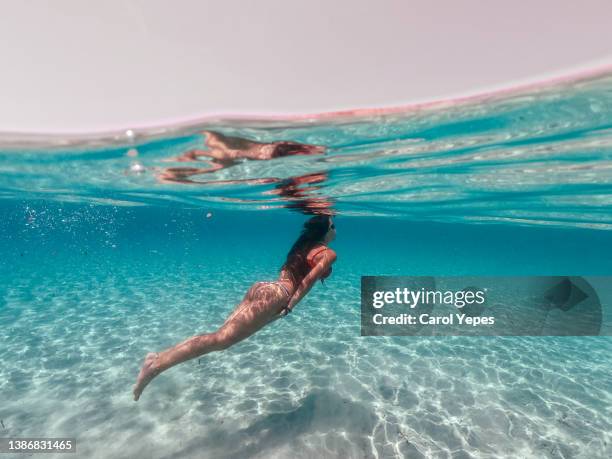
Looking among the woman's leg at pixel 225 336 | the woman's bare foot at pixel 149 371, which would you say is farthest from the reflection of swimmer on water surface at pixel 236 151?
the woman's bare foot at pixel 149 371

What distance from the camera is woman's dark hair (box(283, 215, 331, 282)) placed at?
19.8 feet

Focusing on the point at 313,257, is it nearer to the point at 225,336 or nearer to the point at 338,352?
the point at 225,336

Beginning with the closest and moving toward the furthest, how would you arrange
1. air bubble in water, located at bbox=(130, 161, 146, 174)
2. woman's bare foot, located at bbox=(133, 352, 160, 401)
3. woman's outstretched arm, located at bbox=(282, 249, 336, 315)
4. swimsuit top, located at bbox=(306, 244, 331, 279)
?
woman's bare foot, located at bbox=(133, 352, 160, 401) → woman's outstretched arm, located at bbox=(282, 249, 336, 315) → swimsuit top, located at bbox=(306, 244, 331, 279) → air bubble in water, located at bbox=(130, 161, 146, 174)

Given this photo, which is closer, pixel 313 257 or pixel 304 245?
pixel 313 257

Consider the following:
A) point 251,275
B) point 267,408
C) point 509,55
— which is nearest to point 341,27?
point 509,55

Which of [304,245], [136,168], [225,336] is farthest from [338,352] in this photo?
[136,168]

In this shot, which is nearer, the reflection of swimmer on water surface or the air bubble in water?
the reflection of swimmer on water surface

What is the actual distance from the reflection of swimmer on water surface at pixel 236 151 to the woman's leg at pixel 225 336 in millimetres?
3785

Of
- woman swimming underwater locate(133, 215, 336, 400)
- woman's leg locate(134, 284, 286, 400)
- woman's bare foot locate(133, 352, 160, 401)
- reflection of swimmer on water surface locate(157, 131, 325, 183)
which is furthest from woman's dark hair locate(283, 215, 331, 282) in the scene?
woman's bare foot locate(133, 352, 160, 401)

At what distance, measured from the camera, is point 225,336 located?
16.3 ft

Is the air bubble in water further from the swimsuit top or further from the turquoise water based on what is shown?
the swimsuit top

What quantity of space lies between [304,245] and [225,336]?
244 centimetres

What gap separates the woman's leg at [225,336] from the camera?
491 cm

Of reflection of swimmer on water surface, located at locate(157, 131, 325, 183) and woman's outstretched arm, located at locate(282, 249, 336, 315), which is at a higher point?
reflection of swimmer on water surface, located at locate(157, 131, 325, 183)
